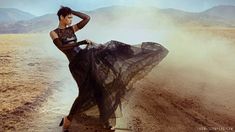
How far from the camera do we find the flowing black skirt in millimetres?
5102

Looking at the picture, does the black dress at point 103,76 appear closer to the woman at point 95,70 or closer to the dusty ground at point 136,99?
the woman at point 95,70

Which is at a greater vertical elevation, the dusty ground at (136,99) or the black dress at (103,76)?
the black dress at (103,76)

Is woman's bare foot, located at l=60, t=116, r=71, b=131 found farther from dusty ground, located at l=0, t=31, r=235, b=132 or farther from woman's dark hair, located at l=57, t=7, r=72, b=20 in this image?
woman's dark hair, located at l=57, t=7, r=72, b=20

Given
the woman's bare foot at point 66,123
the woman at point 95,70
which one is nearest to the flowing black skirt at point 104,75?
the woman at point 95,70

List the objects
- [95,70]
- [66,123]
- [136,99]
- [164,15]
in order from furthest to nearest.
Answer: [164,15]
[136,99]
[66,123]
[95,70]

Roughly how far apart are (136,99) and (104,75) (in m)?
2.22

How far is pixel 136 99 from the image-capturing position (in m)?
7.22

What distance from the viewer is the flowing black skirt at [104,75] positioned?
16.7 feet

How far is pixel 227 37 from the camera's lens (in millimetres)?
19156

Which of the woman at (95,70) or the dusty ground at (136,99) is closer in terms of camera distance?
the woman at (95,70)

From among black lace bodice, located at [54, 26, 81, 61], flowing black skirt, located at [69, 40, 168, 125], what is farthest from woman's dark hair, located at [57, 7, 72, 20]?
flowing black skirt, located at [69, 40, 168, 125]

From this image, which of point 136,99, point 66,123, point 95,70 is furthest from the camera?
point 136,99

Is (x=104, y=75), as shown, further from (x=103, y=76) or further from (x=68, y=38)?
(x=68, y=38)

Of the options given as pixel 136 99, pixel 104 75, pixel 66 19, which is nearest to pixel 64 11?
pixel 66 19
